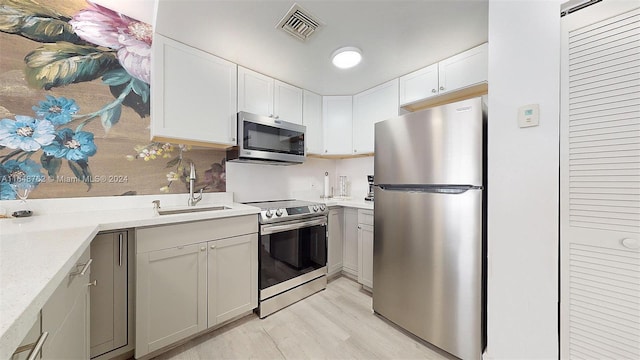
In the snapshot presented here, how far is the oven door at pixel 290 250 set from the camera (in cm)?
190

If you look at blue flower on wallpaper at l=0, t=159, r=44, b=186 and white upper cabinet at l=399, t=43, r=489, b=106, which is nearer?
blue flower on wallpaper at l=0, t=159, r=44, b=186

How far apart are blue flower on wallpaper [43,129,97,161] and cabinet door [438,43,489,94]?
278 centimetres

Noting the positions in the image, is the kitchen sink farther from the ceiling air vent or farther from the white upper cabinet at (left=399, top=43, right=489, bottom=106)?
the white upper cabinet at (left=399, top=43, right=489, bottom=106)

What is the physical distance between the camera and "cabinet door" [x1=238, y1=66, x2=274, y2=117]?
2082 millimetres

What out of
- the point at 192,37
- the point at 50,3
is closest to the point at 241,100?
the point at 192,37

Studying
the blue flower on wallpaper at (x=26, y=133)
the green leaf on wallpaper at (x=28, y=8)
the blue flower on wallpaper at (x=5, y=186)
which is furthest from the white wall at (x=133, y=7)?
the blue flower on wallpaper at (x=5, y=186)

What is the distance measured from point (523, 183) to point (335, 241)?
1791 millimetres

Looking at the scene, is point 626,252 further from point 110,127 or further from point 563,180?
point 110,127

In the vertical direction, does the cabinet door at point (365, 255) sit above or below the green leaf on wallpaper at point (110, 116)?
below

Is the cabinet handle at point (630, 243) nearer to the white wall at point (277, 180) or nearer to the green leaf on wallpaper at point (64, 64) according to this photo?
the white wall at point (277, 180)

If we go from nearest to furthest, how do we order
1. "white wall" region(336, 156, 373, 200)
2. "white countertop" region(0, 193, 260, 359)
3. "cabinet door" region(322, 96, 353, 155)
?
"white countertop" region(0, 193, 260, 359) < "cabinet door" region(322, 96, 353, 155) < "white wall" region(336, 156, 373, 200)

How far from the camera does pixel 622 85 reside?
3.01 feet

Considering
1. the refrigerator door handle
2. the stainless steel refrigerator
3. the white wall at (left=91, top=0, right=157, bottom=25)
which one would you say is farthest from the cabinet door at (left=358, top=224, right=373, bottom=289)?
the white wall at (left=91, top=0, right=157, bottom=25)

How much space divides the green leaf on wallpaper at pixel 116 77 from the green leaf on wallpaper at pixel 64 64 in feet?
0.10
